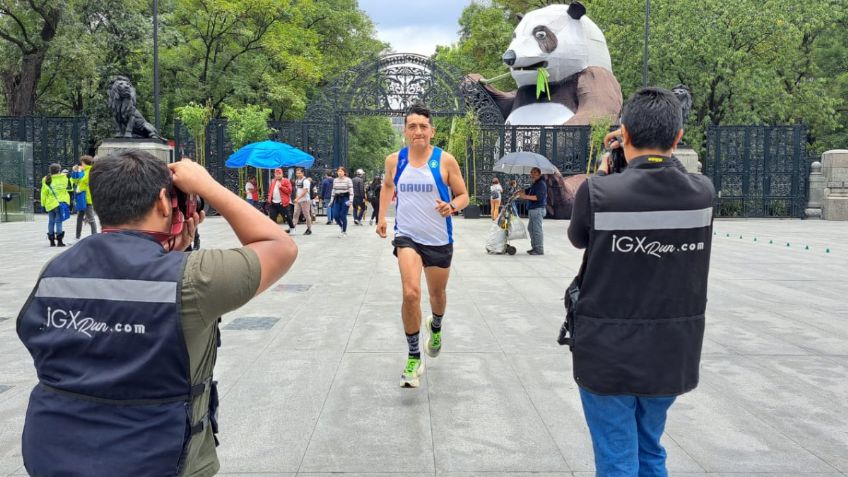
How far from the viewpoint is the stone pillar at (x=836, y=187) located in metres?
24.8

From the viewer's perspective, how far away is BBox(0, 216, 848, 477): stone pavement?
12.4 feet

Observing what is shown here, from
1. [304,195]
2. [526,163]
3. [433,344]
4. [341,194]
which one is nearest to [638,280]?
[433,344]

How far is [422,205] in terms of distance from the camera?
17.7 feet

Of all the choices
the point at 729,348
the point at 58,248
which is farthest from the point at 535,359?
the point at 58,248

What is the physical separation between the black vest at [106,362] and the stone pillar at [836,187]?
27.4 meters

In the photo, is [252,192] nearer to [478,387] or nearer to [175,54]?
[175,54]

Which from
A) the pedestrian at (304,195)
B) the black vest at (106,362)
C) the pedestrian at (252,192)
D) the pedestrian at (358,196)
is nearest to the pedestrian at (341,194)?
the pedestrian at (304,195)

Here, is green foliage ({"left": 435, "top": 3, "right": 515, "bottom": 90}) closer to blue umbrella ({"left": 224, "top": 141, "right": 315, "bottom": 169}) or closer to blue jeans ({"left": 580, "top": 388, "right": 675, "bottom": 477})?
blue umbrella ({"left": 224, "top": 141, "right": 315, "bottom": 169})

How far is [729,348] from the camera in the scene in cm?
620

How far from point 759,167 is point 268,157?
1703 centimetres

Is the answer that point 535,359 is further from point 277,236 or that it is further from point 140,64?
point 140,64

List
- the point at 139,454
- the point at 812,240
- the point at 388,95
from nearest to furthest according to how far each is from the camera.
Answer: the point at 139,454
the point at 812,240
the point at 388,95

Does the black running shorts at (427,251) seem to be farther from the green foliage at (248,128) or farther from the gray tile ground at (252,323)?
the green foliage at (248,128)

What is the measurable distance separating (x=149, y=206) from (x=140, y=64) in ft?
106
